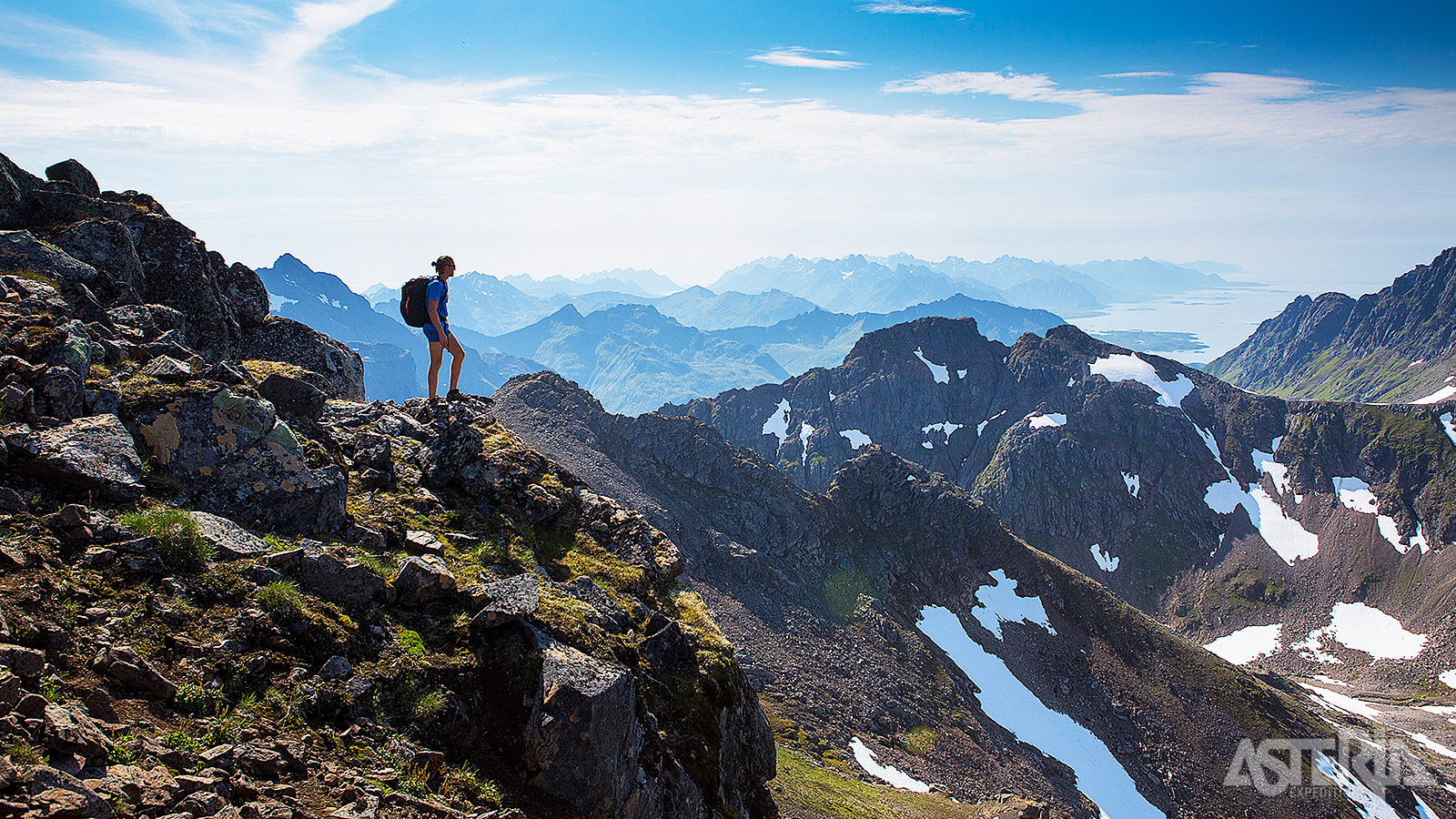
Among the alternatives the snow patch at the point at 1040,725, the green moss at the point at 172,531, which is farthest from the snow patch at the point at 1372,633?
the green moss at the point at 172,531

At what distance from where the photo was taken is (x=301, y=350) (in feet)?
68.8

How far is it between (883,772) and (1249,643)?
450ft

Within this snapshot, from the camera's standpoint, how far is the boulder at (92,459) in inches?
377

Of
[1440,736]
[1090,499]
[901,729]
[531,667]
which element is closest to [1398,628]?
[1440,736]

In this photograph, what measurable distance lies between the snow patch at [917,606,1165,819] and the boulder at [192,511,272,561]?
3387 inches

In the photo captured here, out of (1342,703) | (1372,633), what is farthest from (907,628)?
(1372,633)

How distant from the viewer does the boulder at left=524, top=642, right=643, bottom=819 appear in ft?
35.6

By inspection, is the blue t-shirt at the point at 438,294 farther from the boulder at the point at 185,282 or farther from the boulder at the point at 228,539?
the boulder at the point at 228,539

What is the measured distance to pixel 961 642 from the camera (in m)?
94.9

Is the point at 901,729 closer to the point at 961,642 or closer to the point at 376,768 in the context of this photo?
the point at 961,642

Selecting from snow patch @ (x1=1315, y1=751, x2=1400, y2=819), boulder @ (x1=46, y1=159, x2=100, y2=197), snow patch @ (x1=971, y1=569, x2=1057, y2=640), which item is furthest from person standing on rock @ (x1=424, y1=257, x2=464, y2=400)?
snow patch @ (x1=1315, y1=751, x2=1400, y2=819)

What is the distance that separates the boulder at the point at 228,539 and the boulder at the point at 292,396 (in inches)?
199

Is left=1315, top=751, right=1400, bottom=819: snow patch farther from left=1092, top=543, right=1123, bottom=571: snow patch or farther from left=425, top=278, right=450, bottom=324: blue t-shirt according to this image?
left=425, top=278, right=450, bottom=324: blue t-shirt

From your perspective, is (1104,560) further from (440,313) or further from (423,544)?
(423,544)
